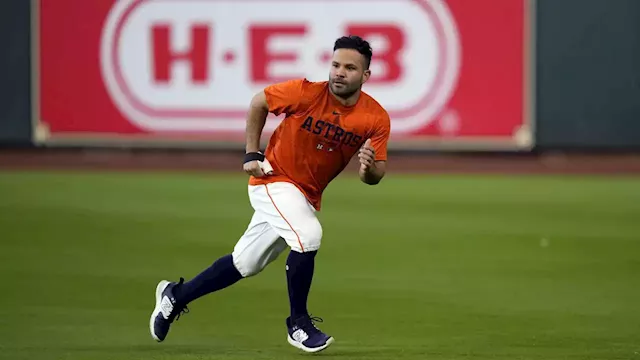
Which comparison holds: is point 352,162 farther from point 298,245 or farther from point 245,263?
point 298,245

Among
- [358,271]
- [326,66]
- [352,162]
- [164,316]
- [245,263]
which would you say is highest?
[326,66]

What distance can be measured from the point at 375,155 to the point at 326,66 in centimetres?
1330

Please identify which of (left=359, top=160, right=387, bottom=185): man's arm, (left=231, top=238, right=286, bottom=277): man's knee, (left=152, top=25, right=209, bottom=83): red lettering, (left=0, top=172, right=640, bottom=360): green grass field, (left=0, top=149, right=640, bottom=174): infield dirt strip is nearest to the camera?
(left=359, top=160, right=387, bottom=185): man's arm

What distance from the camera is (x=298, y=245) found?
22.9 ft

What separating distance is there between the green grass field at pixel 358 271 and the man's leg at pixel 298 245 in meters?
0.16

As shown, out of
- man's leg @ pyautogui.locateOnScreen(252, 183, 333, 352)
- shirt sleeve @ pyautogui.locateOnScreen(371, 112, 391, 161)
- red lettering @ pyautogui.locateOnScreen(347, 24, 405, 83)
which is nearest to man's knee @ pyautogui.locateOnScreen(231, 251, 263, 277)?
man's leg @ pyautogui.locateOnScreen(252, 183, 333, 352)

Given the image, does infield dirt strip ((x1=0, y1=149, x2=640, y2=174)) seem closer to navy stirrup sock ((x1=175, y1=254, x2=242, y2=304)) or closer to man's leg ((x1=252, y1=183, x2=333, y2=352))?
navy stirrup sock ((x1=175, y1=254, x2=242, y2=304))

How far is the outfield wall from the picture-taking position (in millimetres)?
20094

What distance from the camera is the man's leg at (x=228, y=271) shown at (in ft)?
23.5

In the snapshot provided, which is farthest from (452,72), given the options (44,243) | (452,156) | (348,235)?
(44,243)

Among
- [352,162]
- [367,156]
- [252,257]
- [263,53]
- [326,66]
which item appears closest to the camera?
[367,156]

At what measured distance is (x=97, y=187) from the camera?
56.4 ft

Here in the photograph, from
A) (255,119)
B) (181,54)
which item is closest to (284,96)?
(255,119)

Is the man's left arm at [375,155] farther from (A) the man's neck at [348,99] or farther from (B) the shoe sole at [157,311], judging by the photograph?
(B) the shoe sole at [157,311]
